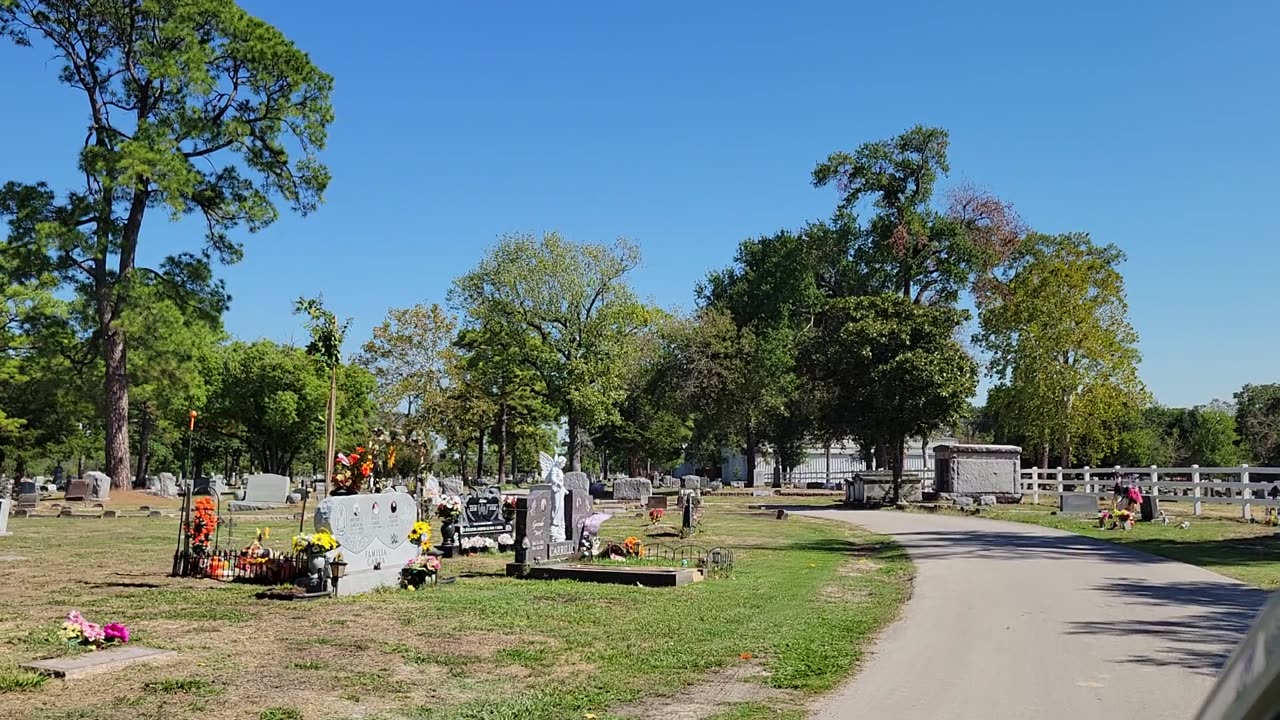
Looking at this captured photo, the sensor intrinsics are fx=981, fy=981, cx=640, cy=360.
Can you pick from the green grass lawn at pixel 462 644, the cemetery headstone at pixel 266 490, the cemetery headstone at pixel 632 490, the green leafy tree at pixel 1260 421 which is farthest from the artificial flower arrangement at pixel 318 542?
the green leafy tree at pixel 1260 421

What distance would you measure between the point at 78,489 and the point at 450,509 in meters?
26.3

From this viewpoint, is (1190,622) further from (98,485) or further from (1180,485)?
(98,485)

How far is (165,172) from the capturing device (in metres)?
33.7

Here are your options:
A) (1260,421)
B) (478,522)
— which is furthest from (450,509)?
(1260,421)

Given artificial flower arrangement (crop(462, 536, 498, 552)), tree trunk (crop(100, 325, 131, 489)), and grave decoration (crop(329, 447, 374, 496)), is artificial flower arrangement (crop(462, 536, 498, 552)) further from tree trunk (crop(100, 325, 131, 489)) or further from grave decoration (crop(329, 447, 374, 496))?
tree trunk (crop(100, 325, 131, 489))

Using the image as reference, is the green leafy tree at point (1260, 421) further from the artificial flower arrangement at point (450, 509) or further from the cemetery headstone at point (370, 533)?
the cemetery headstone at point (370, 533)

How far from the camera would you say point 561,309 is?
5259 cm

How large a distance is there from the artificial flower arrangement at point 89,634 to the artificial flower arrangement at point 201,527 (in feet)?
20.1

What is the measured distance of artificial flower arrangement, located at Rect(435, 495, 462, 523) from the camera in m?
18.3

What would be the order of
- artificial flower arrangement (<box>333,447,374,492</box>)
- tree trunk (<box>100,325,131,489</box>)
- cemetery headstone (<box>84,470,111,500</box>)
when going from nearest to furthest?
artificial flower arrangement (<box>333,447,374,492</box>) < tree trunk (<box>100,325,131,489</box>) < cemetery headstone (<box>84,470,111,500</box>)

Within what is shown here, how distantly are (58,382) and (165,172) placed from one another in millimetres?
10598

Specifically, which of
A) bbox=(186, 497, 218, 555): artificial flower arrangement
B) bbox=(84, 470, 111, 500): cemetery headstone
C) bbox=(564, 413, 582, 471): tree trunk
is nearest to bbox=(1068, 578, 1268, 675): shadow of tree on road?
bbox=(186, 497, 218, 555): artificial flower arrangement

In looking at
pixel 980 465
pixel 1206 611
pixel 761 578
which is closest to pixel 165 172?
pixel 761 578

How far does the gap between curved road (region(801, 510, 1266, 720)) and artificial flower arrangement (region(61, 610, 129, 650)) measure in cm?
637
